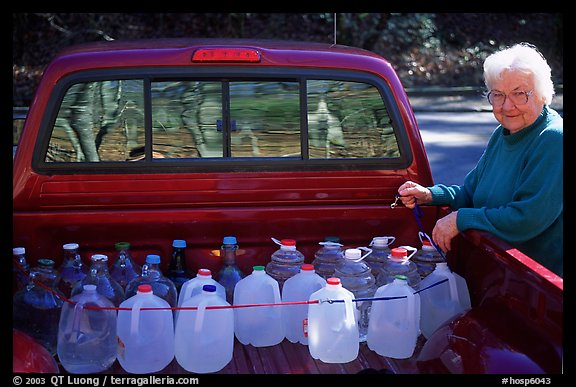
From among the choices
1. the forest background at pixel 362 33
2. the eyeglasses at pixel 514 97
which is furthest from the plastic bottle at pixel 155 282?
the forest background at pixel 362 33

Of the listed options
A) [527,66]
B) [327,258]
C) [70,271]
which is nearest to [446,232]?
[327,258]

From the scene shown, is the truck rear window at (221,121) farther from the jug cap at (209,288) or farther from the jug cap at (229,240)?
the jug cap at (209,288)

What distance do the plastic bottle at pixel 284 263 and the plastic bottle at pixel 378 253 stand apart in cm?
37

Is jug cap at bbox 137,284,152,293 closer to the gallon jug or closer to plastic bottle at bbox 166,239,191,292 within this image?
plastic bottle at bbox 166,239,191,292

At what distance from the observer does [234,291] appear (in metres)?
3.47

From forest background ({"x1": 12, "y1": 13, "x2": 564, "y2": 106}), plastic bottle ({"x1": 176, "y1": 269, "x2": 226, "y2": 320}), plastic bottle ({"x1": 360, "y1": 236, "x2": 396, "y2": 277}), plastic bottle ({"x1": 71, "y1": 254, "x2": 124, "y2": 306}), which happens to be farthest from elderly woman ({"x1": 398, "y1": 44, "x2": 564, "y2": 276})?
forest background ({"x1": 12, "y1": 13, "x2": 564, "y2": 106})

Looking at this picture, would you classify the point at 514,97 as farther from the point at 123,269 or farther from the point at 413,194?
the point at 123,269

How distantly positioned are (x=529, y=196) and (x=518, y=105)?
19.3 inches

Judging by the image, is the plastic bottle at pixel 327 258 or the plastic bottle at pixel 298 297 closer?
the plastic bottle at pixel 298 297

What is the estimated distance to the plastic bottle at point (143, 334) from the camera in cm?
311

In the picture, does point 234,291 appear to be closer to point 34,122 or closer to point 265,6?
point 34,122

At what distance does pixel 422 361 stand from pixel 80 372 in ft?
4.74

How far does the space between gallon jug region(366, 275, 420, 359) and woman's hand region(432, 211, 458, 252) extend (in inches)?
12.3

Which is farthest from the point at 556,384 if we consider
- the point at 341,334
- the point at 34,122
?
the point at 34,122
